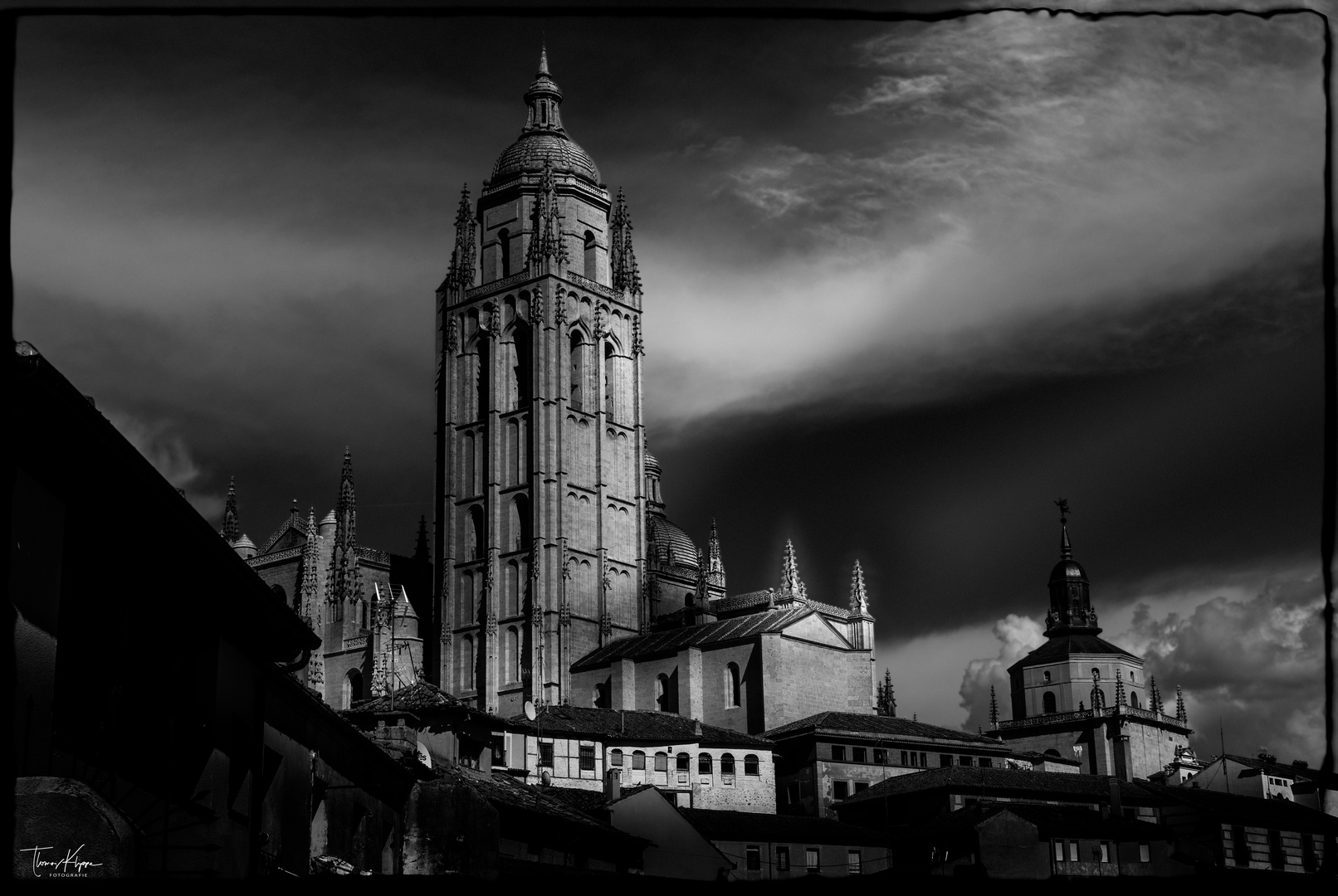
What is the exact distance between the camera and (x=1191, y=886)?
10.1m

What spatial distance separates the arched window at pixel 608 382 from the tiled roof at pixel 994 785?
33265 millimetres

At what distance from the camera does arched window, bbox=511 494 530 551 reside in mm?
105438

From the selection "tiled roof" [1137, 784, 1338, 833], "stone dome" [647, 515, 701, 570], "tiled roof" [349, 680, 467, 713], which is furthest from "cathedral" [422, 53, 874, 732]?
"tiled roof" [349, 680, 467, 713]

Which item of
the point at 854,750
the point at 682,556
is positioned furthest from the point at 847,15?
the point at 682,556

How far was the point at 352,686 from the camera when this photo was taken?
3912 inches

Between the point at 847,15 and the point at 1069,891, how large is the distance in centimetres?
507

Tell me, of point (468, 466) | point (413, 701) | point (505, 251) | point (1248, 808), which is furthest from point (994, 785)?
point (505, 251)

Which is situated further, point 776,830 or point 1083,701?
point 1083,701

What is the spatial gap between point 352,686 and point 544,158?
119 feet

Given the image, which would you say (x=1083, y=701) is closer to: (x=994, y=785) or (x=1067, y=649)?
(x=1067, y=649)

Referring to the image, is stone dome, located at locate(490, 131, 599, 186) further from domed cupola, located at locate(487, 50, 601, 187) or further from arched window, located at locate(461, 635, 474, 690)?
arched window, located at locate(461, 635, 474, 690)

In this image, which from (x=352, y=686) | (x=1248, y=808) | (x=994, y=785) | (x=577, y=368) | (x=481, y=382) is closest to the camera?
(x=994, y=785)

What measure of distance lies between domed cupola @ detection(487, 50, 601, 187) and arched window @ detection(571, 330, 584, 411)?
11457 millimetres

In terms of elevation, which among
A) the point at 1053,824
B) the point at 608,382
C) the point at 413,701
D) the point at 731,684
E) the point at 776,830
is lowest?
the point at 1053,824
